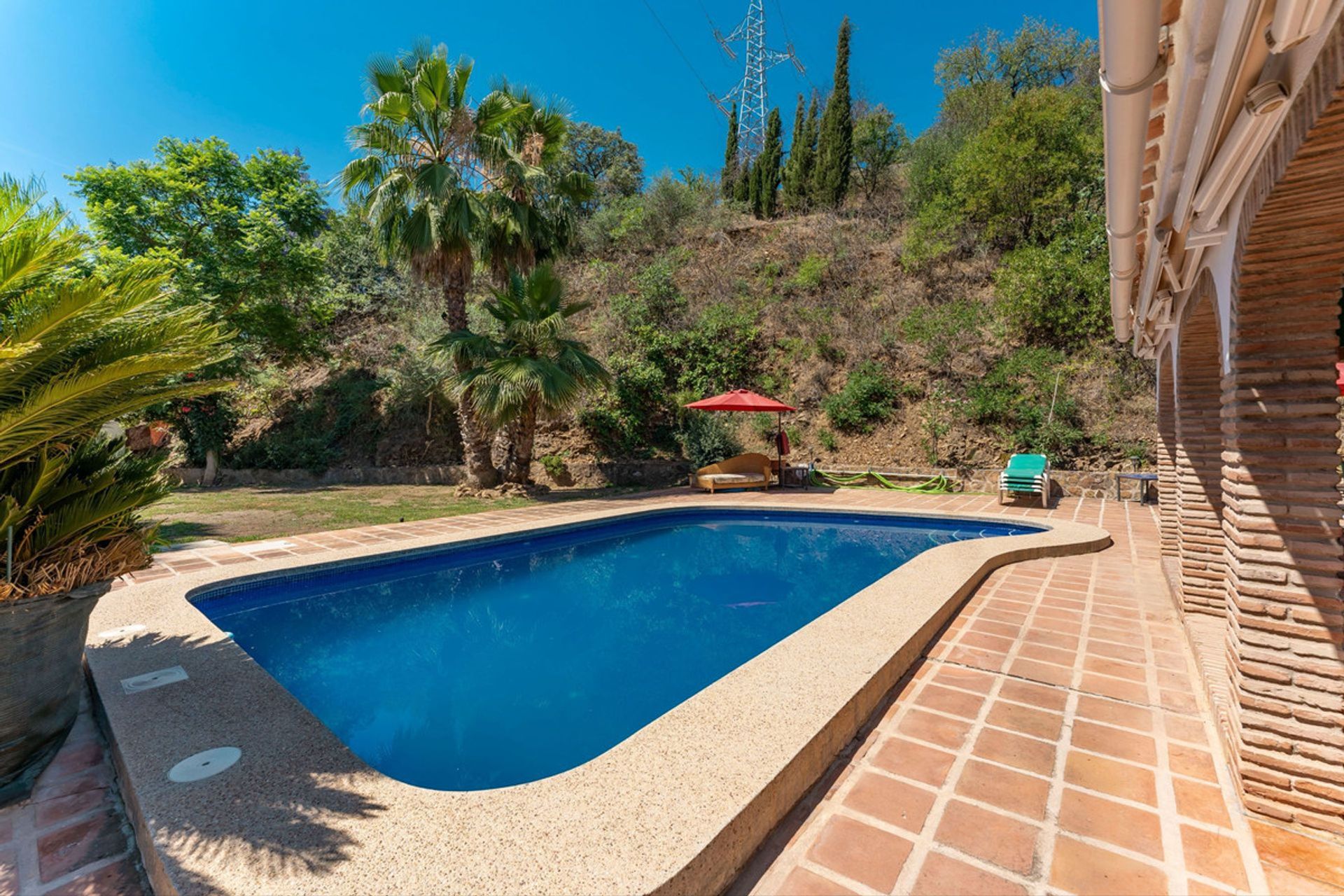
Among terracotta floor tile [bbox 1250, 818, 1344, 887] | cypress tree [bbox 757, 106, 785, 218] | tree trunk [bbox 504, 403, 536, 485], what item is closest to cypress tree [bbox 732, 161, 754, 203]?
cypress tree [bbox 757, 106, 785, 218]

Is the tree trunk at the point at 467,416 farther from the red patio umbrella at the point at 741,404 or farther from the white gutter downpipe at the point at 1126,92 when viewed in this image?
the white gutter downpipe at the point at 1126,92

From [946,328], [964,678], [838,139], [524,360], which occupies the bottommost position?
[964,678]

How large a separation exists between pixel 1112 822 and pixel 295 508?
12096mm

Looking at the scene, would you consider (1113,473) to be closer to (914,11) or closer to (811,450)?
(811,450)

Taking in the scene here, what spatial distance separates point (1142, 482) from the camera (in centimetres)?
1069

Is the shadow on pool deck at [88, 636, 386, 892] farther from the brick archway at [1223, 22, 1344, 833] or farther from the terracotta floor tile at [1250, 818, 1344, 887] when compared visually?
the brick archway at [1223, 22, 1344, 833]

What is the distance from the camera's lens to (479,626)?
18.6 feet

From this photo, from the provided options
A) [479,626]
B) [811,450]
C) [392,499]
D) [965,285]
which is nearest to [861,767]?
[479,626]

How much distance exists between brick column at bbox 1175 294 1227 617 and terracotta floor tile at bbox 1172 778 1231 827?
2.16 meters

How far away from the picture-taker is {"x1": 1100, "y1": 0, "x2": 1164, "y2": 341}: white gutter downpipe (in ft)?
4.94

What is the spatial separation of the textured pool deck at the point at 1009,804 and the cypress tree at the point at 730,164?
2920 cm

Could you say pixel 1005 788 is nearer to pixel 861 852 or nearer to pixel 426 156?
pixel 861 852

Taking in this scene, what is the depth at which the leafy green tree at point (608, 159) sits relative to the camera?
95.0ft

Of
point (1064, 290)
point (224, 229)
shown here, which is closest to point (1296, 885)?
point (1064, 290)
